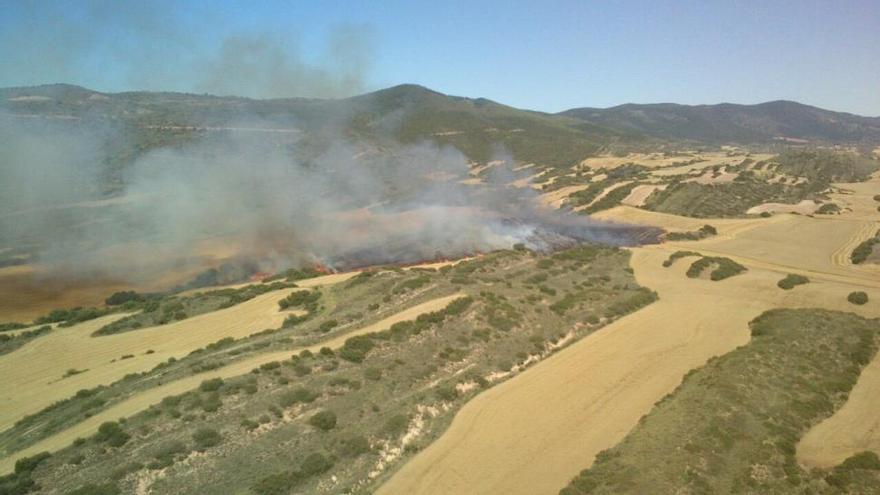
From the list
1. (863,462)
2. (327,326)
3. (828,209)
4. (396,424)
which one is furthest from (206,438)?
(828,209)

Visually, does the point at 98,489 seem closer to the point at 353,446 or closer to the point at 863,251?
the point at 353,446

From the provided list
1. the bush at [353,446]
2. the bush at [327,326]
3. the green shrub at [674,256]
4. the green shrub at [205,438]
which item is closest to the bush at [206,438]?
the green shrub at [205,438]

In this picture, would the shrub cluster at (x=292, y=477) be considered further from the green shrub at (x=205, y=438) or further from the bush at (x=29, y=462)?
the bush at (x=29, y=462)

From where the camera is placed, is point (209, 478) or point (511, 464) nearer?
point (209, 478)

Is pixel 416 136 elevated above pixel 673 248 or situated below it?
above

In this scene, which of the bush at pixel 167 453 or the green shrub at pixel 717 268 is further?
the green shrub at pixel 717 268

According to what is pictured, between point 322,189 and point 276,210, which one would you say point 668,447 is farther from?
point 322,189

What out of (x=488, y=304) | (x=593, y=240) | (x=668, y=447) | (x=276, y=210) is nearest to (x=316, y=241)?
(x=276, y=210)

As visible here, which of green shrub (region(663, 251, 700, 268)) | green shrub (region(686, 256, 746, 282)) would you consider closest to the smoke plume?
green shrub (region(663, 251, 700, 268))
